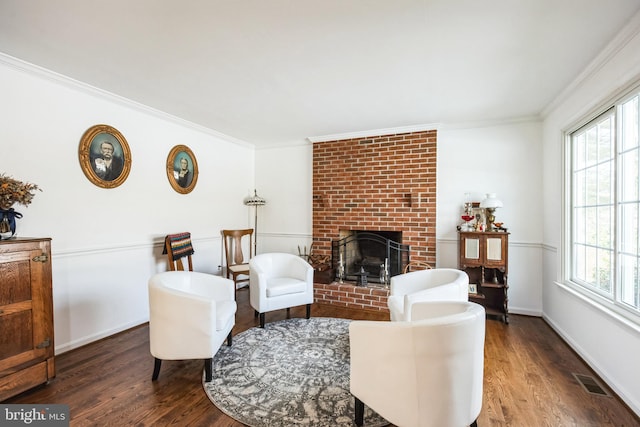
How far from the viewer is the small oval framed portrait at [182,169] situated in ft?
12.0

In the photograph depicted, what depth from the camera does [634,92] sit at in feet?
6.45

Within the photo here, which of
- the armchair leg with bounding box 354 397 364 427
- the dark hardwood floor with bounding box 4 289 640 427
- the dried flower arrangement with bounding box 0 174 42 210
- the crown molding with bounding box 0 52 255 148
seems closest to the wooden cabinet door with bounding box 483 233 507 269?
the dark hardwood floor with bounding box 4 289 640 427

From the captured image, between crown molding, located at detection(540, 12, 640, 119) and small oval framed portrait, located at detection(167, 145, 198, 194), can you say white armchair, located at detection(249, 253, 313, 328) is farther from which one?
crown molding, located at detection(540, 12, 640, 119)

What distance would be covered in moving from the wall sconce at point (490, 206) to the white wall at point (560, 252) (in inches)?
21.6

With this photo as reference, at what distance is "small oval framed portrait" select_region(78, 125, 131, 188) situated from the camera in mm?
2750

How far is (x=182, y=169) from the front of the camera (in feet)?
12.5

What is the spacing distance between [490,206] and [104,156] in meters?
4.19

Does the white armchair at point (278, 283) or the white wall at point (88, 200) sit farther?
the white armchair at point (278, 283)

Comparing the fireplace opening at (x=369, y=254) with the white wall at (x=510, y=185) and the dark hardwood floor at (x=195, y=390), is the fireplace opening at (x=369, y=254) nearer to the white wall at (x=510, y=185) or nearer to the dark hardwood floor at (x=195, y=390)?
the white wall at (x=510, y=185)

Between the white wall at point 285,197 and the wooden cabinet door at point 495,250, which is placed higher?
the white wall at point 285,197

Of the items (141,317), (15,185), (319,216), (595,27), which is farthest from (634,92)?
(141,317)

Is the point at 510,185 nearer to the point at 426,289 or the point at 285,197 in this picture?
the point at 426,289

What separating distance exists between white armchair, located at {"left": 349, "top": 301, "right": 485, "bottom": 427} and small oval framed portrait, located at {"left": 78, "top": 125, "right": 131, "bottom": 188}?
115 inches

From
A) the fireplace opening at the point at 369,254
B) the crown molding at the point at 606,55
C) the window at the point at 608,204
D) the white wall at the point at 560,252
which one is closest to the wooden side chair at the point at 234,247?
the fireplace opening at the point at 369,254
